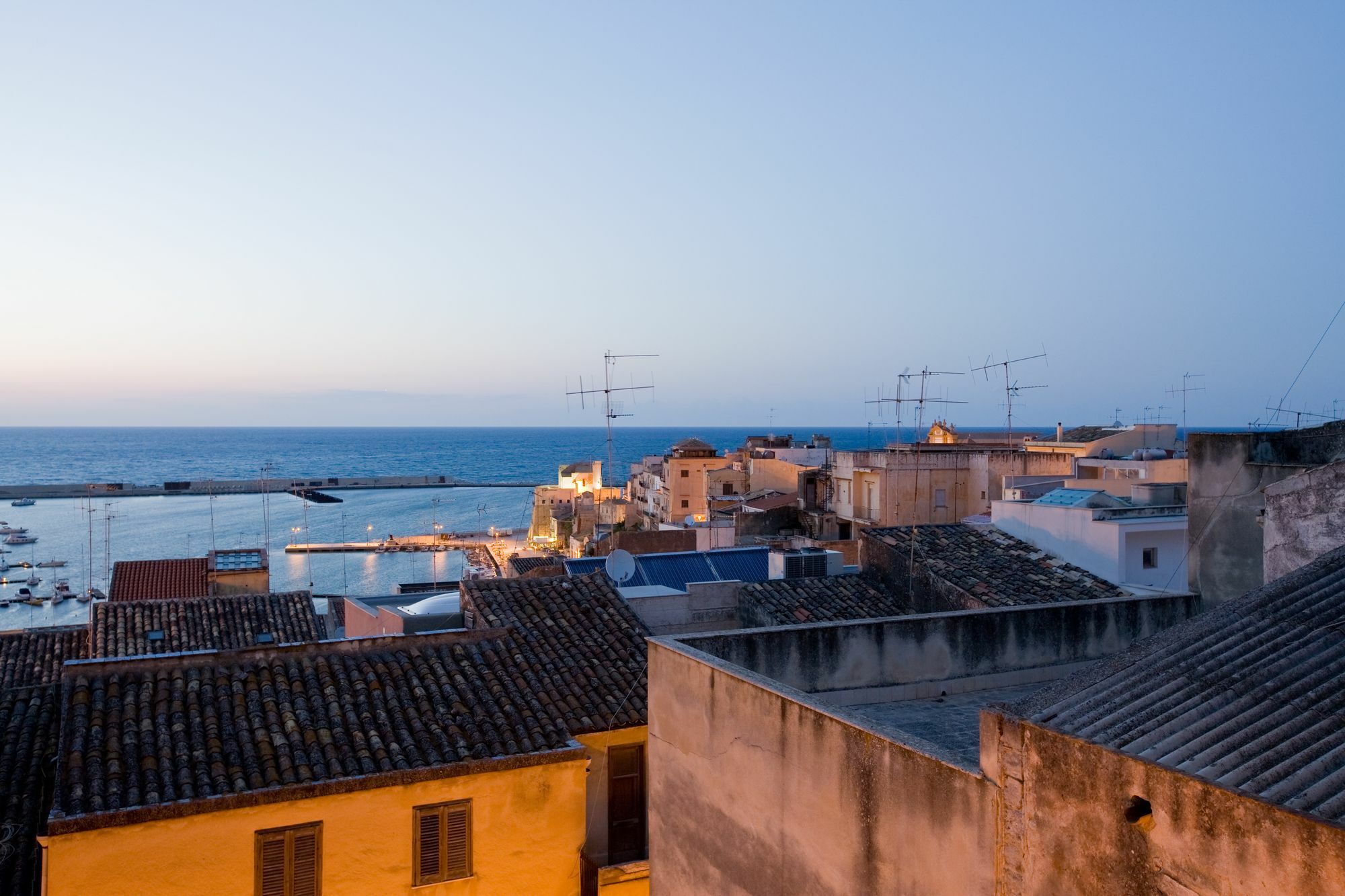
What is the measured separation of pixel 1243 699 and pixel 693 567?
15929 mm

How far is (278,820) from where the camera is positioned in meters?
8.64

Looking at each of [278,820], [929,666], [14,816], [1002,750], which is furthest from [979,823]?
[14,816]

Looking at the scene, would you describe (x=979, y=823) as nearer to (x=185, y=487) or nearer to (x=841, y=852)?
(x=841, y=852)

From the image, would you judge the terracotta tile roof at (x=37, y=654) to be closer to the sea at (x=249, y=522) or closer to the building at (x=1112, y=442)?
the sea at (x=249, y=522)

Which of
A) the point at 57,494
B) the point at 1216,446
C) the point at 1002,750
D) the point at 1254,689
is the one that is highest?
the point at 1216,446

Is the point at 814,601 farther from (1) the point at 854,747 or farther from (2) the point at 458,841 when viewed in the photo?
(1) the point at 854,747

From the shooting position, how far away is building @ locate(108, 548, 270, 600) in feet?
84.2

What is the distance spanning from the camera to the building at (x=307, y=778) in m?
8.23

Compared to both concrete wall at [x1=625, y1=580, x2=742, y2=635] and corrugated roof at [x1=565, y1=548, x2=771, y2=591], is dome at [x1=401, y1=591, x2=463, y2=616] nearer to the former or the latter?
concrete wall at [x1=625, y1=580, x2=742, y2=635]

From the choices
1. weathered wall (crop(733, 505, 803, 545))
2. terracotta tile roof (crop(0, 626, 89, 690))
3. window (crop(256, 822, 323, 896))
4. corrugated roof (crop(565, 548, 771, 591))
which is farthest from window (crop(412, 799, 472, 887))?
weathered wall (crop(733, 505, 803, 545))

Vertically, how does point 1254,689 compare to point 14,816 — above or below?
above

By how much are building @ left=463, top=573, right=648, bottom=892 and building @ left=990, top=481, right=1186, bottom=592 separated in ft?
28.7

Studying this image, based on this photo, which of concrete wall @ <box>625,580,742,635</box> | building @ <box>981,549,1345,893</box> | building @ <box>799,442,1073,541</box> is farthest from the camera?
building @ <box>799,442,1073,541</box>

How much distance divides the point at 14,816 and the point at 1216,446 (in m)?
12.6
